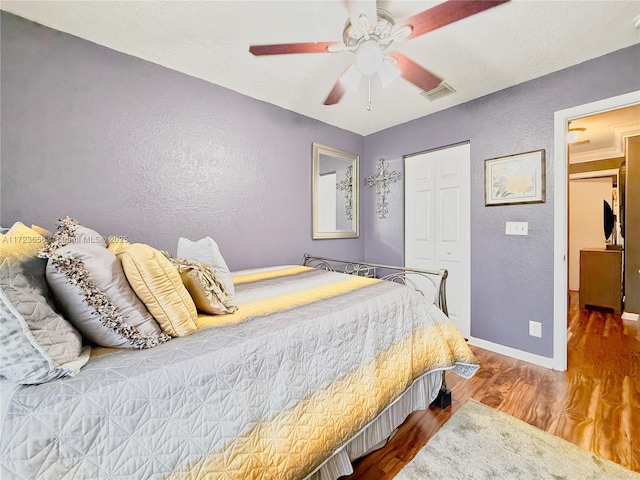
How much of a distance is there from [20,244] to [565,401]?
3042mm

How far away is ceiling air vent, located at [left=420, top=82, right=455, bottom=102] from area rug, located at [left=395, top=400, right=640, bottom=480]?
2.65 meters

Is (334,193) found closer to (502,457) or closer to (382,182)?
(382,182)

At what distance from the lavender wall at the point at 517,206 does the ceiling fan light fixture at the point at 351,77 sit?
66.4 inches

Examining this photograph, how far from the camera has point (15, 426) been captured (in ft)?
2.01

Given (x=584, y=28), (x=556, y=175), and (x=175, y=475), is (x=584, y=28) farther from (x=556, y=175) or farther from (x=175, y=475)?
(x=175, y=475)

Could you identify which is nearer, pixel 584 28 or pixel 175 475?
pixel 175 475

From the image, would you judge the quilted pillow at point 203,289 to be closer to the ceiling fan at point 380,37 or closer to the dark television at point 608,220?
the ceiling fan at point 380,37

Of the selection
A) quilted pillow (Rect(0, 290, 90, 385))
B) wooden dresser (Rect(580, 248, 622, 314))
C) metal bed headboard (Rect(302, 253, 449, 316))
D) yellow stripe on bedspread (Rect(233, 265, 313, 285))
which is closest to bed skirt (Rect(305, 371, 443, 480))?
metal bed headboard (Rect(302, 253, 449, 316))

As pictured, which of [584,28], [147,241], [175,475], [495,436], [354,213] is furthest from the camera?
[354,213]

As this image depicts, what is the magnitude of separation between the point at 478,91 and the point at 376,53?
1632mm

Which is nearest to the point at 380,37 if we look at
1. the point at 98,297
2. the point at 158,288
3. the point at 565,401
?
the point at 158,288

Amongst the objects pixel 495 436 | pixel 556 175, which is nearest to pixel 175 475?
pixel 495 436

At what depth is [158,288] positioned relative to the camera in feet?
3.39

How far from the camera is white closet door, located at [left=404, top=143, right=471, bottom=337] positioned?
291 centimetres
